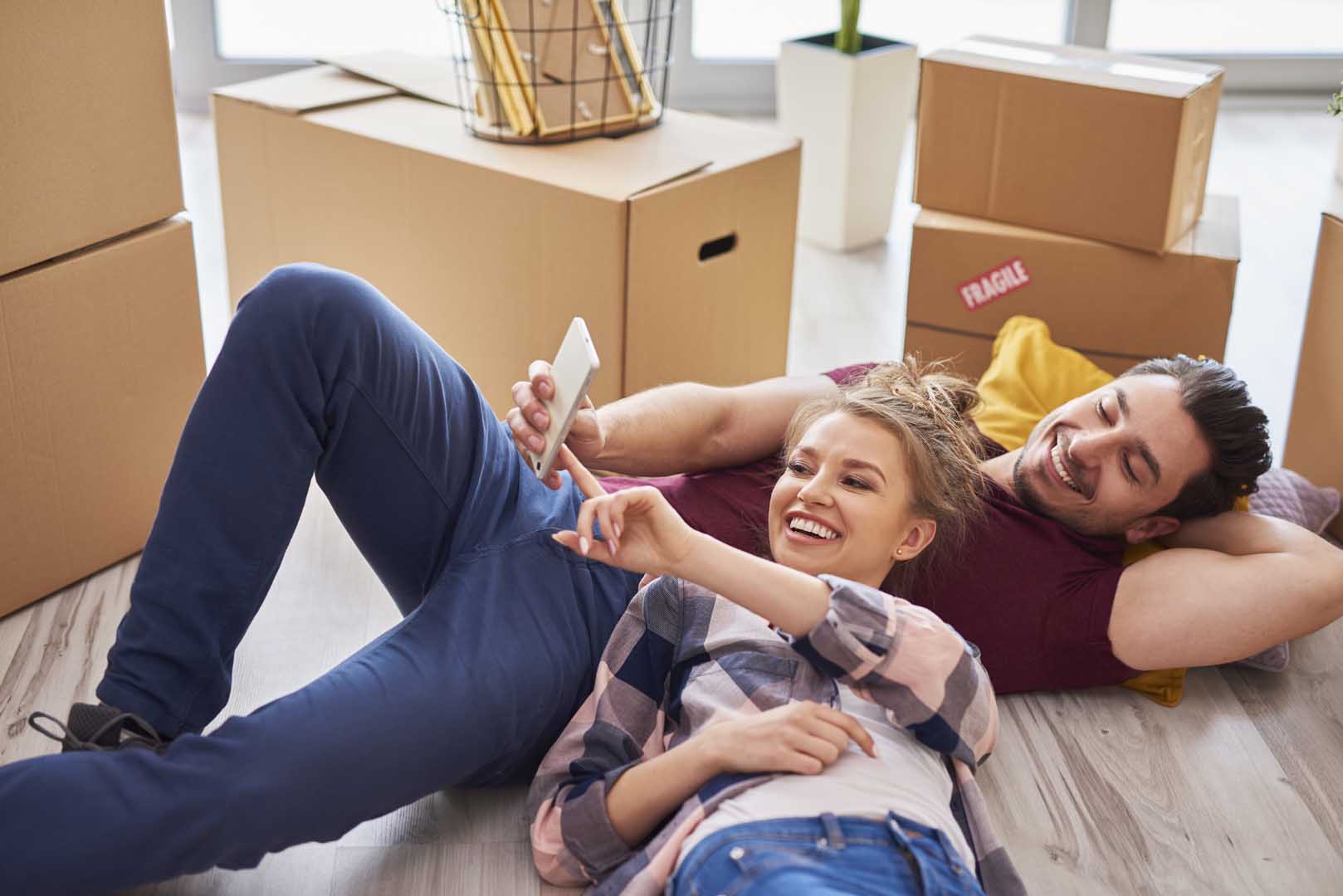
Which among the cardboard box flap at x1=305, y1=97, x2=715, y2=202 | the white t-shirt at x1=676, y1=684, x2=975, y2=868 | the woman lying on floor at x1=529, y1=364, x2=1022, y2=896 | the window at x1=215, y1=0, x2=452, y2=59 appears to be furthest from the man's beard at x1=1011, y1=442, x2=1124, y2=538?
the window at x1=215, y1=0, x2=452, y2=59

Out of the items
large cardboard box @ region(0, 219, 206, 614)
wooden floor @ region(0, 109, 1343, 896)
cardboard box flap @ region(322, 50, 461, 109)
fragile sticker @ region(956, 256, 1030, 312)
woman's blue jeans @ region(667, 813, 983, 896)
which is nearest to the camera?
woman's blue jeans @ region(667, 813, 983, 896)

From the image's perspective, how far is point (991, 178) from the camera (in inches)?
81.8

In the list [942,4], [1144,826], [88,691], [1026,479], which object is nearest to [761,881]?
[1144,826]

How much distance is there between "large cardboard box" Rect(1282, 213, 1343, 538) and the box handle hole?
2.65ft

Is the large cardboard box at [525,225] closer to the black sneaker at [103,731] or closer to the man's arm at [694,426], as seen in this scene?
the man's arm at [694,426]

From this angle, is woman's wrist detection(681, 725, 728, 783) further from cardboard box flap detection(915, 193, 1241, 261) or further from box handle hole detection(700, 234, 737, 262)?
cardboard box flap detection(915, 193, 1241, 261)

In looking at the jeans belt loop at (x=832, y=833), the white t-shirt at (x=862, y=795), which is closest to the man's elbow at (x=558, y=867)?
the white t-shirt at (x=862, y=795)

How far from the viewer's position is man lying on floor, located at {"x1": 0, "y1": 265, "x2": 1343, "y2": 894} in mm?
1134

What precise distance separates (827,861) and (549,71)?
129 centimetres

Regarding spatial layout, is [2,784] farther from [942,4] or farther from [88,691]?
[942,4]

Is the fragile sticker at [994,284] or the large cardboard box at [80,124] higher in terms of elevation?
the large cardboard box at [80,124]

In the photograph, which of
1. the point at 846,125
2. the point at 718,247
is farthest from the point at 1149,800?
the point at 846,125

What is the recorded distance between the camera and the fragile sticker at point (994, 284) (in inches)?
81.2

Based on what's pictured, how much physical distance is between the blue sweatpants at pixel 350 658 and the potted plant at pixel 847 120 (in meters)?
1.61
